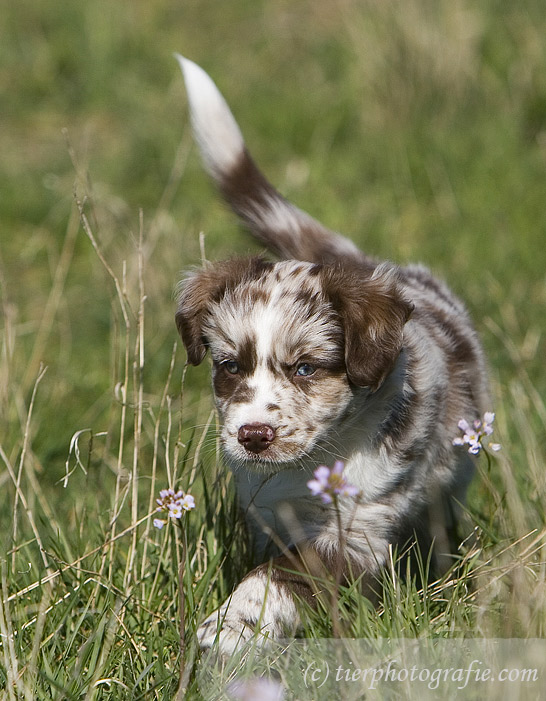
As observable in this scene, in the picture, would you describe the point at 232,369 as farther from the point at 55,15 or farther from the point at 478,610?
the point at 55,15

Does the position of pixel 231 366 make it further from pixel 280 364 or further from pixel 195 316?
pixel 195 316

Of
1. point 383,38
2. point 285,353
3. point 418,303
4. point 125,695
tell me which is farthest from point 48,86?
point 125,695

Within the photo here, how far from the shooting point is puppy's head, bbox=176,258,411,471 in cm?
260

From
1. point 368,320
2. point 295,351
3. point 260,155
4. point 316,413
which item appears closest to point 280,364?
point 295,351

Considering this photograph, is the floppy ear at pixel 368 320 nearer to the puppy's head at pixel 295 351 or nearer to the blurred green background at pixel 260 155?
the puppy's head at pixel 295 351

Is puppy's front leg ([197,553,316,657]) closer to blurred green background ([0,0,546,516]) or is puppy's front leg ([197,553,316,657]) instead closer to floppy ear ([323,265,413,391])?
floppy ear ([323,265,413,391])

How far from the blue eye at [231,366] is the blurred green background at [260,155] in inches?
45.8

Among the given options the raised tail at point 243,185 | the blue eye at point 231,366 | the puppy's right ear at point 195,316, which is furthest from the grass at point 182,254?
the raised tail at point 243,185

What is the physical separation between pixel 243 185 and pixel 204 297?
0.81m

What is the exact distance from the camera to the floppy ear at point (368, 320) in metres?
2.72

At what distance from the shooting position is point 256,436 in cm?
254

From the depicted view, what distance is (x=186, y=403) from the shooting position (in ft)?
14.0

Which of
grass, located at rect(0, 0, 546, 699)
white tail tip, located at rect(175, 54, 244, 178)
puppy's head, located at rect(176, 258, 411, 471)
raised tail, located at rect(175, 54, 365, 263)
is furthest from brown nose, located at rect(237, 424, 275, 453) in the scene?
white tail tip, located at rect(175, 54, 244, 178)

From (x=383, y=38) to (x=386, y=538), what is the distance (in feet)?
16.6
